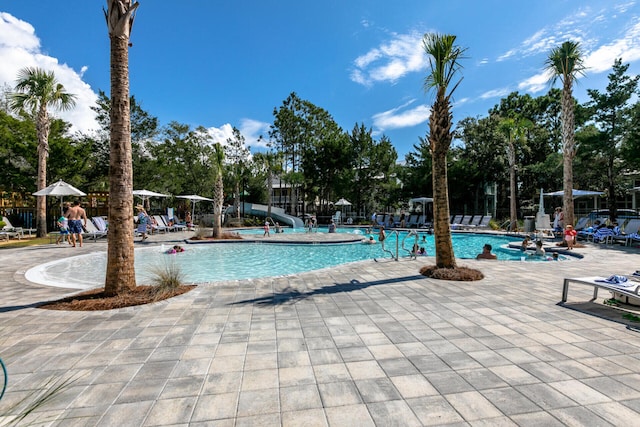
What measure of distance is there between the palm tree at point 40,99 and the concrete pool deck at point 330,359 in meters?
13.5

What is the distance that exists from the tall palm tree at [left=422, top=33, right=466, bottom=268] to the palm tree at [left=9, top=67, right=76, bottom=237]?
59.1 feet

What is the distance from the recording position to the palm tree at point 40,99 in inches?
585

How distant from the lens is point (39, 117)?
49.9 ft

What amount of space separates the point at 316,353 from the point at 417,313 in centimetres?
191

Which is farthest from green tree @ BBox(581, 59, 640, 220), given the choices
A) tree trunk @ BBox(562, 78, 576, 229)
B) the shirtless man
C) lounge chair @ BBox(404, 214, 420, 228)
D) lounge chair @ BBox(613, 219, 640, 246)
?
the shirtless man

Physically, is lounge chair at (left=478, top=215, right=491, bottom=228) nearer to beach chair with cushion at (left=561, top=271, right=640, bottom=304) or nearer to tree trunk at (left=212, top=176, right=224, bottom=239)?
tree trunk at (left=212, top=176, right=224, bottom=239)

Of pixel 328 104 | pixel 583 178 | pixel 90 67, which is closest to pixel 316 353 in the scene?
pixel 90 67

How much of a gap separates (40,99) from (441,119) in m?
18.8

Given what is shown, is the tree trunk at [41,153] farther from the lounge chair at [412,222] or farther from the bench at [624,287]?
the lounge chair at [412,222]

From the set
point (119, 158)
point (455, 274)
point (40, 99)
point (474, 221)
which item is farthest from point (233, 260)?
point (474, 221)

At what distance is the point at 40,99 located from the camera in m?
15.1

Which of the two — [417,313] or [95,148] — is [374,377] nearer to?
[417,313]

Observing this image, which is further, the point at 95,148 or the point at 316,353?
the point at 95,148

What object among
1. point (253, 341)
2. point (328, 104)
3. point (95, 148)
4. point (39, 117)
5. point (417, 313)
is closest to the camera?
point (253, 341)
